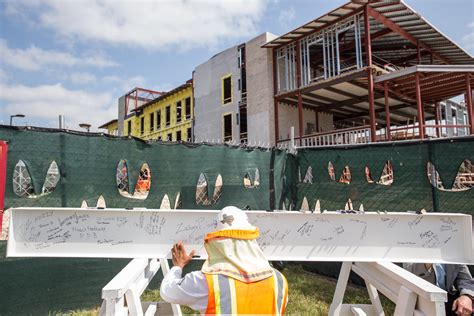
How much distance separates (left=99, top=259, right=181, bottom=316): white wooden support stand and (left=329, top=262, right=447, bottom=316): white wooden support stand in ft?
5.36

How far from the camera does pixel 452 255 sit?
2758mm

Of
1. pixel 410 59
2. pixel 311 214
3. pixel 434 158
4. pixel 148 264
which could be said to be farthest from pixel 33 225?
pixel 410 59

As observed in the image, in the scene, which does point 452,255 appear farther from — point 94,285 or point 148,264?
point 94,285

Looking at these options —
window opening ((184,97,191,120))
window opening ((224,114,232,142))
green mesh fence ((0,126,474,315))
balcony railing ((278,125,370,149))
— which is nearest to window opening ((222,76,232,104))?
window opening ((224,114,232,142))

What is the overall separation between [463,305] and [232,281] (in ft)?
6.16

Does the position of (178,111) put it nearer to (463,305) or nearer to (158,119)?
(158,119)

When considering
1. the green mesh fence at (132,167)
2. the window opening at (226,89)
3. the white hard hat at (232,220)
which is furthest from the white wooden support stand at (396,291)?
the window opening at (226,89)

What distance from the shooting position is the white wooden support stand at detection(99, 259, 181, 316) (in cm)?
198

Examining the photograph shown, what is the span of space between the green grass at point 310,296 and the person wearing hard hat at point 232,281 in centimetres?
228

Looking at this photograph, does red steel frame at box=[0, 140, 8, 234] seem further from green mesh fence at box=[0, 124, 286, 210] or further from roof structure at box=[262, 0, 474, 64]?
roof structure at box=[262, 0, 474, 64]

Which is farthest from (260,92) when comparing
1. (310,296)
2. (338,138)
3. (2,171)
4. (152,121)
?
(152,121)

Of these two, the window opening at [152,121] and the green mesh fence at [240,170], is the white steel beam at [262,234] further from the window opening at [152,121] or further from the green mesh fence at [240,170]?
the window opening at [152,121]

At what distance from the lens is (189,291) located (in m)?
1.97

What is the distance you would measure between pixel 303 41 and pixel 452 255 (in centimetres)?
1484
